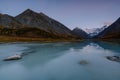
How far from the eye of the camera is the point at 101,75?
2398 centimetres

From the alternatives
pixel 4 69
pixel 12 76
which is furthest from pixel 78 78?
pixel 4 69

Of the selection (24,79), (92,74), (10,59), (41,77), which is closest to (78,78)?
(92,74)

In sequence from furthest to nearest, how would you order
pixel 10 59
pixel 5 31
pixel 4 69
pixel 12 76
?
pixel 5 31
pixel 10 59
pixel 4 69
pixel 12 76

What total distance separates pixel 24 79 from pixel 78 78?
22.8 feet

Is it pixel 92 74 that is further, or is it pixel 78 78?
pixel 92 74

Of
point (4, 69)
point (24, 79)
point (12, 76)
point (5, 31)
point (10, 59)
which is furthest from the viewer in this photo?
point (5, 31)

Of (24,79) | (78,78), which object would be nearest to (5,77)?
(24,79)

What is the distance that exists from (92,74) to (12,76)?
36.8ft

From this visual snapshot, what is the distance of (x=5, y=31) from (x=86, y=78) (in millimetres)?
174550

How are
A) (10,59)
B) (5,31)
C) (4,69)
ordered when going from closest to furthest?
1. (4,69)
2. (10,59)
3. (5,31)

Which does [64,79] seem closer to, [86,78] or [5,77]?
[86,78]

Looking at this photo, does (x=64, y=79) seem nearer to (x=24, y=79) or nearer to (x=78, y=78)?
(x=78, y=78)

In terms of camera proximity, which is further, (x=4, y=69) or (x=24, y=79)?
(x=4, y=69)

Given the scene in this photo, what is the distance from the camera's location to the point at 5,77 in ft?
74.4
